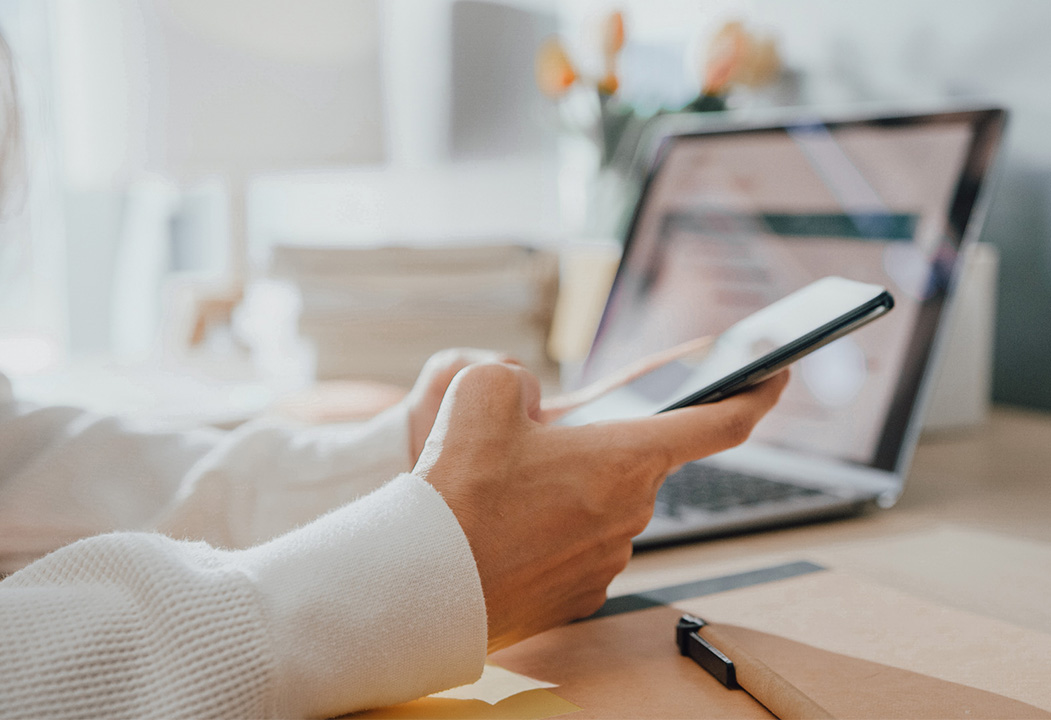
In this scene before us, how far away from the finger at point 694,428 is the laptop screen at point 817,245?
0.78 ft

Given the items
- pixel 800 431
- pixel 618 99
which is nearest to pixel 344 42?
pixel 618 99

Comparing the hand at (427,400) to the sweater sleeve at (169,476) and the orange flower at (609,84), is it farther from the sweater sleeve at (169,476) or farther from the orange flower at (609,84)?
the orange flower at (609,84)

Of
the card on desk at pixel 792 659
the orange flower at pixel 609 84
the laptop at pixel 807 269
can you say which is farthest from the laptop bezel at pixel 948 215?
the orange flower at pixel 609 84

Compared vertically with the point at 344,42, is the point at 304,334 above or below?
below

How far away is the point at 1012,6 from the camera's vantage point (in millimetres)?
735

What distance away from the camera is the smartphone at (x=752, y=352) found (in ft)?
1.06

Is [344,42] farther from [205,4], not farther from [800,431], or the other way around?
[800,431]

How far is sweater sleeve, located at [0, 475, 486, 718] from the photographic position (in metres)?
0.23

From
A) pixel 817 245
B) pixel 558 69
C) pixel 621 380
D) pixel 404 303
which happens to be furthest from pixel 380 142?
pixel 621 380

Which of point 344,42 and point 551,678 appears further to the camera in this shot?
point 344,42

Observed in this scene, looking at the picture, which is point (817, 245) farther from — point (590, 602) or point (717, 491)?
point (590, 602)

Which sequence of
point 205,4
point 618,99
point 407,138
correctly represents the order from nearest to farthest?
point 205,4
point 618,99
point 407,138

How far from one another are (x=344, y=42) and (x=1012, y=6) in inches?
30.9

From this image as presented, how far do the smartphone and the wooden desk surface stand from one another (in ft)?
0.28
